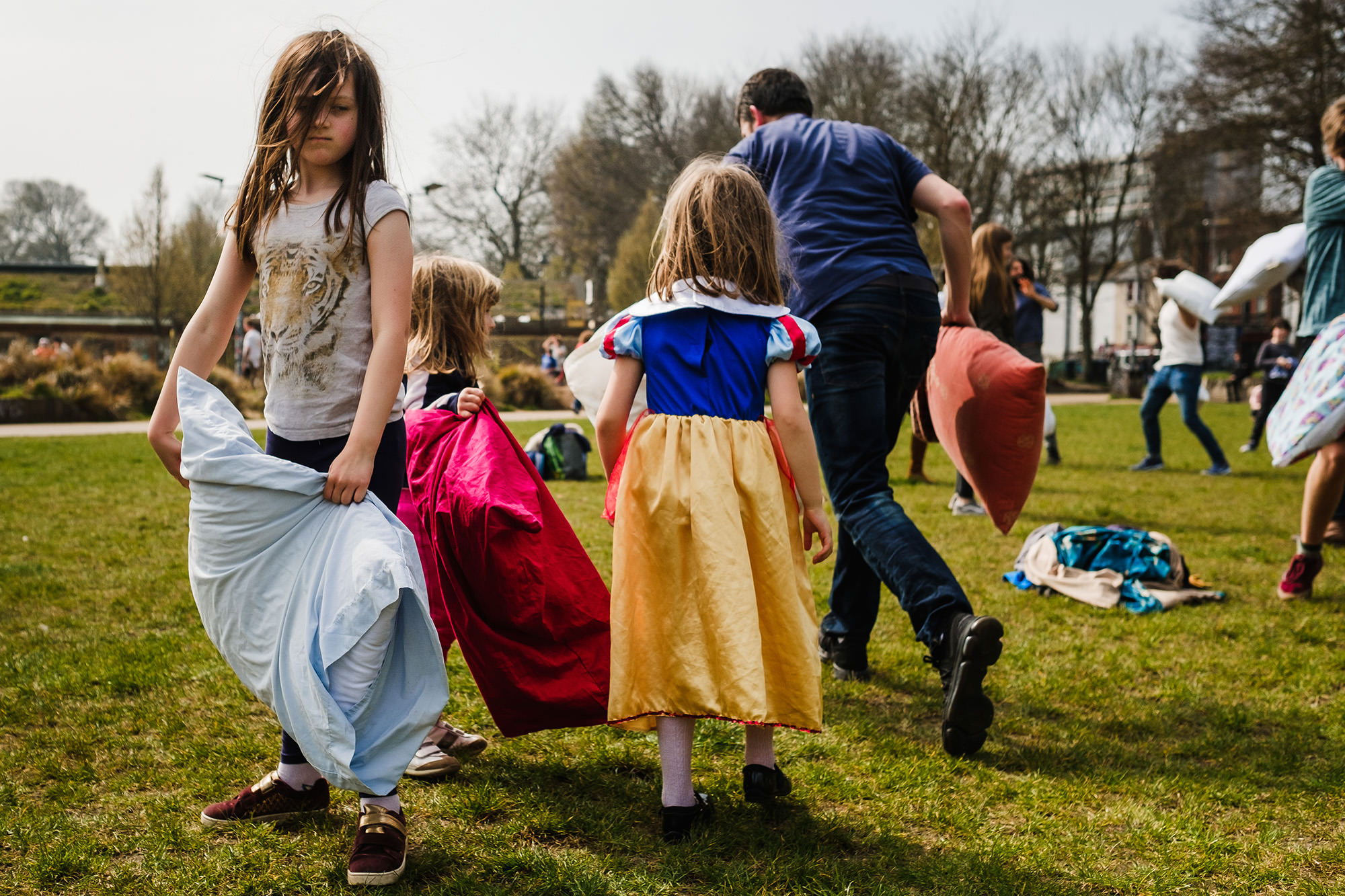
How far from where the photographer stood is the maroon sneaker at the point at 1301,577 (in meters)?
4.98

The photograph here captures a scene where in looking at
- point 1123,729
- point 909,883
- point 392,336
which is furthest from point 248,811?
point 1123,729

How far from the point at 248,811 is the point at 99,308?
5540 cm

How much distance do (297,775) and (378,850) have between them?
465 mm

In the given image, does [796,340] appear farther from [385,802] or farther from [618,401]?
[385,802]

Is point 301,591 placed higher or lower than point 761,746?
higher

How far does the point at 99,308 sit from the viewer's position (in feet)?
164

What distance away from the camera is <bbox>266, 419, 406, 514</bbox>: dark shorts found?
253 cm

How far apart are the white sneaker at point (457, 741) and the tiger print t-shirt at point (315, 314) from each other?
1155 mm

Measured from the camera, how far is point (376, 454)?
2.52 meters

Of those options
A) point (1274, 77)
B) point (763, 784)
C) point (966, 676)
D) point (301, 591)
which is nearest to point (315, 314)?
point (301, 591)

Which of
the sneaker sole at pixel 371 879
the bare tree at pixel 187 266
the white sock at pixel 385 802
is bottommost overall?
the sneaker sole at pixel 371 879

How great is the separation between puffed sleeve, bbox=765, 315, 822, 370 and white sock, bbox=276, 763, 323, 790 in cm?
164

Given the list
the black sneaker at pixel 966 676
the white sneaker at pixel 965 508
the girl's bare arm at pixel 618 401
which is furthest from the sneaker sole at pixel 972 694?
the white sneaker at pixel 965 508

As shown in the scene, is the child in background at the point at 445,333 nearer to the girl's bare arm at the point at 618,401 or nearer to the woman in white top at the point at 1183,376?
the girl's bare arm at the point at 618,401
